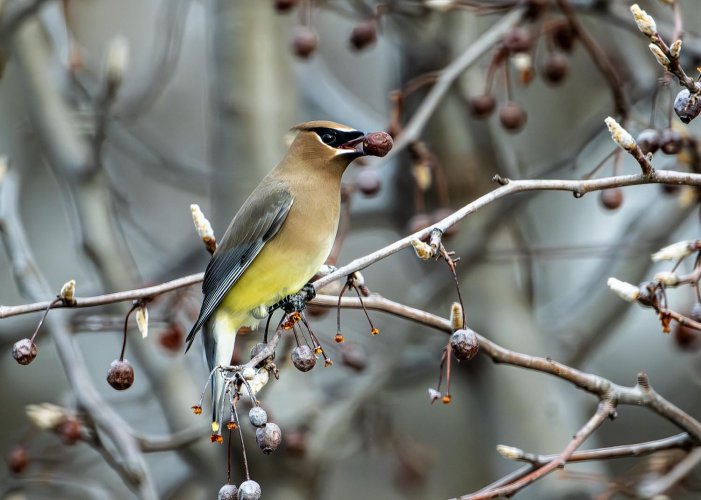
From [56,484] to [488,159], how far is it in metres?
2.79

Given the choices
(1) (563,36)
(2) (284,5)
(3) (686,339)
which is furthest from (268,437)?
(1) (563,36)

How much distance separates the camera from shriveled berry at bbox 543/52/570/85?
4.70m

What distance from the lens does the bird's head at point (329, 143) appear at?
3.99m

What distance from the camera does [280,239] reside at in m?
3.99

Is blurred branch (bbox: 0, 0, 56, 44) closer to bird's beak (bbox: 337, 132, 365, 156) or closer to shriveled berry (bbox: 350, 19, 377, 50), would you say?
shriveled berry (bbox: 350, 19, 377, 50)

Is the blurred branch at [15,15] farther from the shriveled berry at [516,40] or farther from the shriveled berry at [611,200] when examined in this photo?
the shriveled berry at [611,200]

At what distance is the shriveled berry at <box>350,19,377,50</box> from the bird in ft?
2.12

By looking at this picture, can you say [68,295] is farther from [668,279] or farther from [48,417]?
[668,279]

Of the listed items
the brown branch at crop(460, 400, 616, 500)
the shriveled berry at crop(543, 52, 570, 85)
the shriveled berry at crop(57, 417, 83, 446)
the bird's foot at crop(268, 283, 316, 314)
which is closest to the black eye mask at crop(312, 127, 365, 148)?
the bird's foot at crop(268, 283, 316, 314)

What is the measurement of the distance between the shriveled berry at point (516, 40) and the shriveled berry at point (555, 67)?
338 millimetres

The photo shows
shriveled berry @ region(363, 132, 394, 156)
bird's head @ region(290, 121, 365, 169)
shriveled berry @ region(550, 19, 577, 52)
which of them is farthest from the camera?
shriveled berry @ region(550, 19, 577, 52)

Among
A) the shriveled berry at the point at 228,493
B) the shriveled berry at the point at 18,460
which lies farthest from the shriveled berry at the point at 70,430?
the shriveled berry at the point at 228,493

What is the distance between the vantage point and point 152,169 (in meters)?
6.75

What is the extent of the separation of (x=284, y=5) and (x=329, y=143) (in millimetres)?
959
